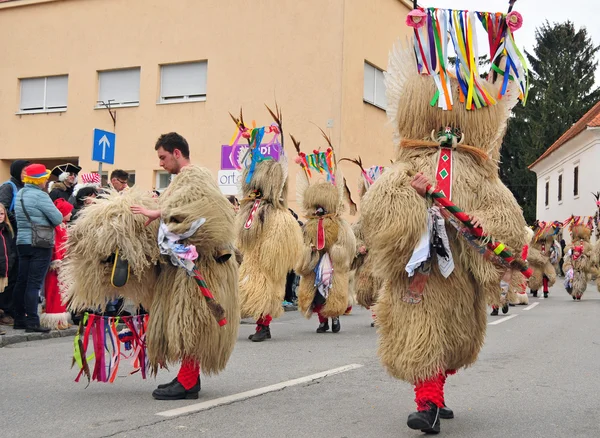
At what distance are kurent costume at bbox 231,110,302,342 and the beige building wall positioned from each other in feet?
34.0

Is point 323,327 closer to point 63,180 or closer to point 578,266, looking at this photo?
point 63,180

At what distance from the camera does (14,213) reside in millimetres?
9344

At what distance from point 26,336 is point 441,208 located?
20.3 feet

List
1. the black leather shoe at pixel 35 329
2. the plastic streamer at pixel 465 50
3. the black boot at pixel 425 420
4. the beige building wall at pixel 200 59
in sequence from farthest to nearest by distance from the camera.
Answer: the beige building wall at pixel 200 59, the black leather shoe at pixel 35 329, the plastic streamer at pixel 465 50, the black boot at pixel 425 420

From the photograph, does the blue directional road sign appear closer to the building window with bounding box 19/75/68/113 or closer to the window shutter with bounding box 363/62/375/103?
the window shutter with bounding box 363/62/375/103

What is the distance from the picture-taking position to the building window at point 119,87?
21.9 meters

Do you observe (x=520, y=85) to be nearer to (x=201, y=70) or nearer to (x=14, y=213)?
(x=14, y=213)

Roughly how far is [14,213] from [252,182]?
3.03 m

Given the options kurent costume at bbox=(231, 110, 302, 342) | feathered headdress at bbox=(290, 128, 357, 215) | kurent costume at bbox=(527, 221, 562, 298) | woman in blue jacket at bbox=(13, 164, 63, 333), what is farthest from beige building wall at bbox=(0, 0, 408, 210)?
woman in blue jacket at bbox=(13, 164, 63, 333)

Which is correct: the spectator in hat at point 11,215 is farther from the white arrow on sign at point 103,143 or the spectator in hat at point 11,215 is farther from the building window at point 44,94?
the building window at point 44,94

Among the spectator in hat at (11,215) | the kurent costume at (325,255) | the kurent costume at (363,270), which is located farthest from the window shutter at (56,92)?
the kurent costume at (325,255)

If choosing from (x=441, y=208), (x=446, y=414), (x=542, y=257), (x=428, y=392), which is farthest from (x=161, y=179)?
(x=428, y=392)

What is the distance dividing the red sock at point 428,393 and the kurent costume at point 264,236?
4.71 metres

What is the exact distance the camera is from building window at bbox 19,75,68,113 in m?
22.9
